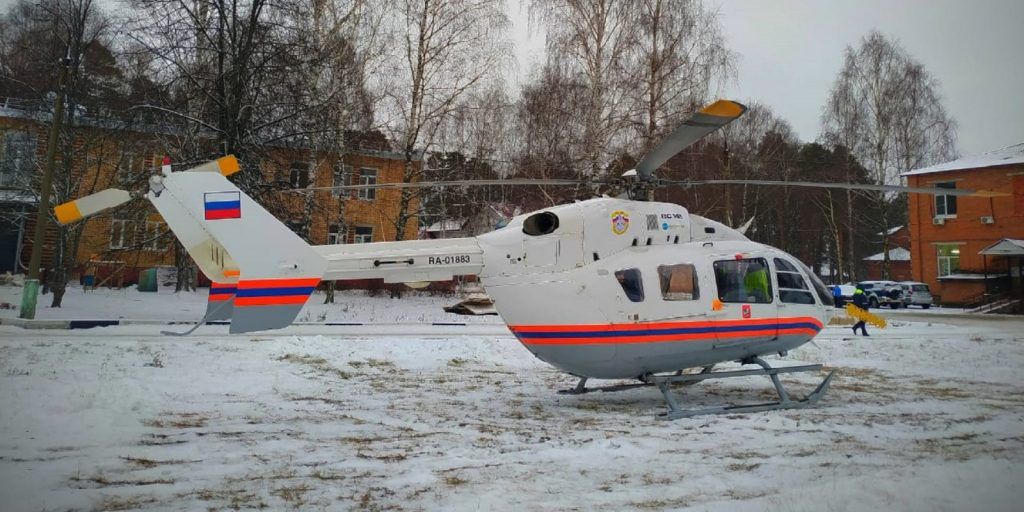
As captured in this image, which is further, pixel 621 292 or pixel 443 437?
pixel 621 292

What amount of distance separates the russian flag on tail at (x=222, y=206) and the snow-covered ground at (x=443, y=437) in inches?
84.5

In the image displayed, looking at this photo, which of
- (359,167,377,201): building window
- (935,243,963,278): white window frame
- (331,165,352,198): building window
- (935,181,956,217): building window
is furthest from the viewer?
(935,243,963,278): white window frame

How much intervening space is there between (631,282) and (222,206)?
472 centimetres

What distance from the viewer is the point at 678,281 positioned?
6.87 meters

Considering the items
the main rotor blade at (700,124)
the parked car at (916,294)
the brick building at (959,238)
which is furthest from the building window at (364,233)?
the parked car at (916,294)

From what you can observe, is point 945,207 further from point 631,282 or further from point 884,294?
point 631,282

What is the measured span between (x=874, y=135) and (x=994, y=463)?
29.8m

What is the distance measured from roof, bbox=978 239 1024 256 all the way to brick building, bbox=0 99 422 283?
897 inches

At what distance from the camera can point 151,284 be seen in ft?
71.1

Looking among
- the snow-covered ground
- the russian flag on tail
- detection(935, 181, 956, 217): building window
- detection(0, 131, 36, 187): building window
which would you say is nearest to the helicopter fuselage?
the snow-covered ground

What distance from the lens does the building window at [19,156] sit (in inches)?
683

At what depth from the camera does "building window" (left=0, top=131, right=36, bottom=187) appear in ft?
56.9

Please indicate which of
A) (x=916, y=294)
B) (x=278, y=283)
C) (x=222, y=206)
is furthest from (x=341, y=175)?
(x=916, y=294)

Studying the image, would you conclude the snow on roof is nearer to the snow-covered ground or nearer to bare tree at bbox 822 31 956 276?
bare tree at bbox 822 31 956 276
